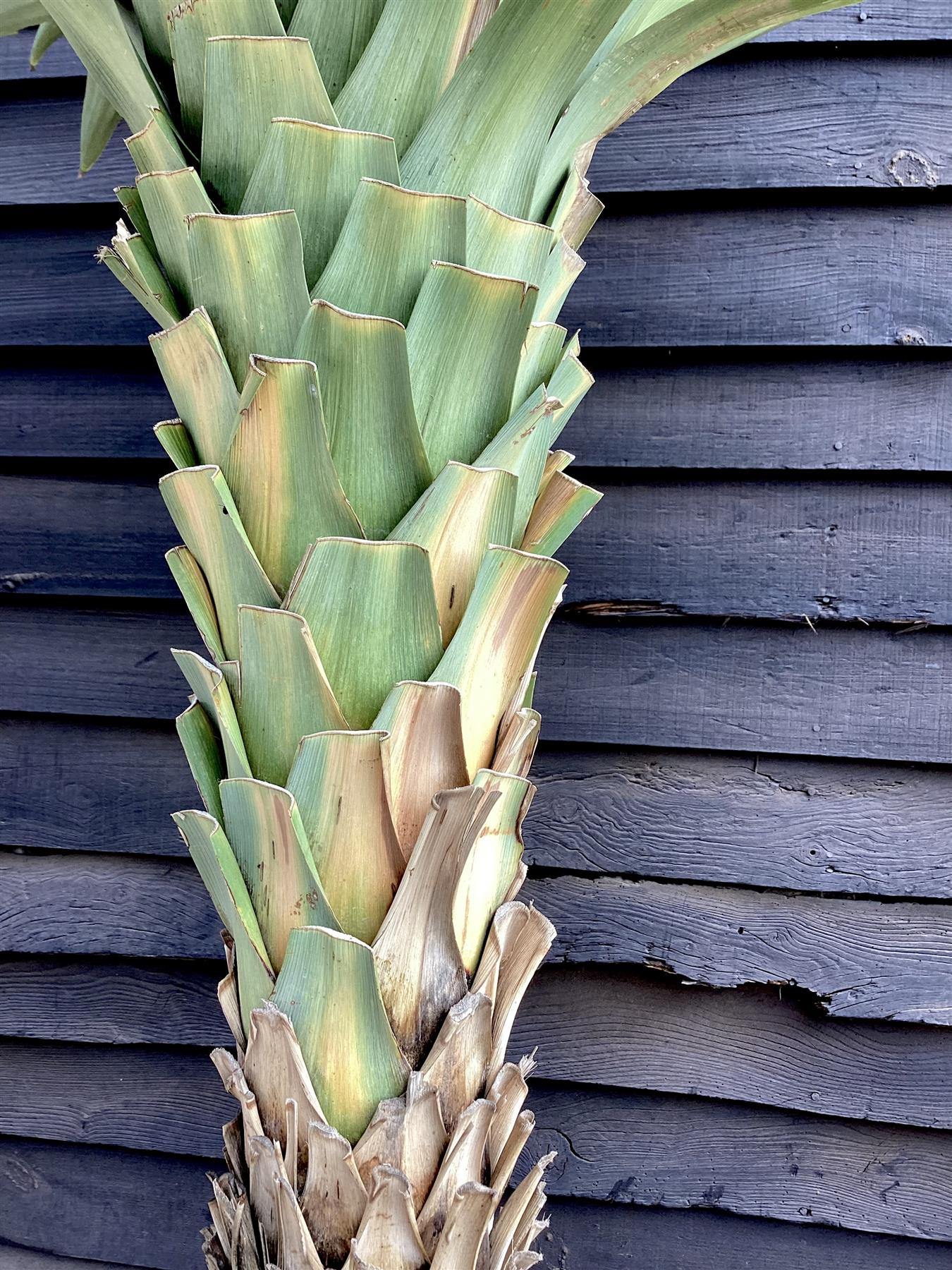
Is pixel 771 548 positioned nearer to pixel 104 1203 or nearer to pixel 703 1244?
pixel 703 1244

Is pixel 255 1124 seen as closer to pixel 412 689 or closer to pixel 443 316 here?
pixel 412 689

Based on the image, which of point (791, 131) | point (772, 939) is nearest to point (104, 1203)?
point (772, 939)

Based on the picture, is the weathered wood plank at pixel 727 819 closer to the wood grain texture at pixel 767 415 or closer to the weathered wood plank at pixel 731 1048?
the weathered wood plank at pixel 731 1048

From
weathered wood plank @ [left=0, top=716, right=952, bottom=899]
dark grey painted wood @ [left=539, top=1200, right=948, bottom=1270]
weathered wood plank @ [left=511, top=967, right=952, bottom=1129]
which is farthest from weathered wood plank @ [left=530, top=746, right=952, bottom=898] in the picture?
dark grey painted wood @ [left=539, top=1200, right=948, bottom=1270]

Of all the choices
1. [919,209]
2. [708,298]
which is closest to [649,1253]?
[708,298]

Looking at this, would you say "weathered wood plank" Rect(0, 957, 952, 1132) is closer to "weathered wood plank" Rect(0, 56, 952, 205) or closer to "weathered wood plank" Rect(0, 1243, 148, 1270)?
"weathered wood plank" Rect(0, 1243, 148, 1270)

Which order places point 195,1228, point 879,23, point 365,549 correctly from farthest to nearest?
point 195,1228 → point 879,23 → point 365,549

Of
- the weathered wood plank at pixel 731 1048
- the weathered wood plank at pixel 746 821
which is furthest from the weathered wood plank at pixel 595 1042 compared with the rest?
the weathered wood plank at pixel 746 821
